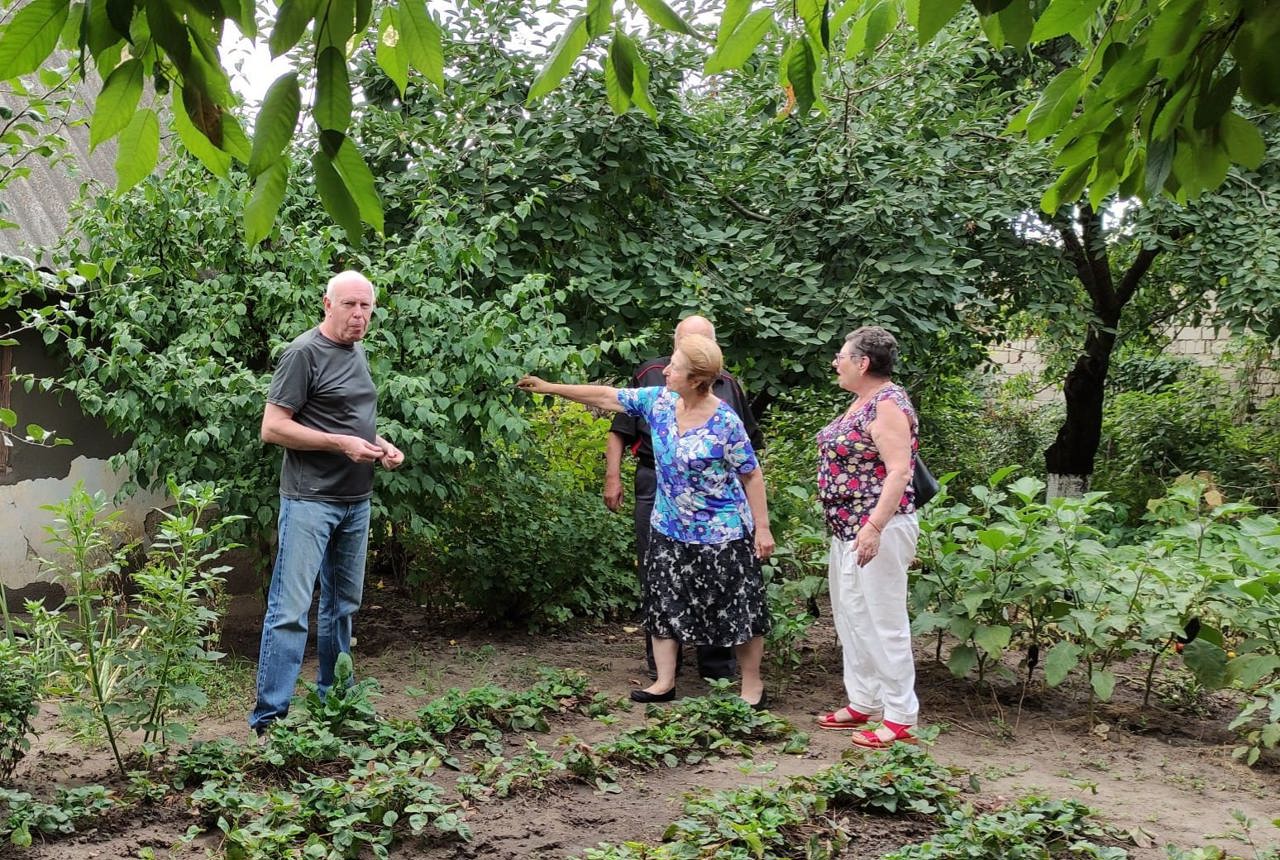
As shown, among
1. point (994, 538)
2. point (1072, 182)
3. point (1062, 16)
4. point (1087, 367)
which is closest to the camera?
point (1062, 16)

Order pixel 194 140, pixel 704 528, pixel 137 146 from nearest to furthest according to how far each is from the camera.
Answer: pixel 137 146 → pixel 194 140 → pixel 704 528

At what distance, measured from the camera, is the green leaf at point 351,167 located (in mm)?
1830

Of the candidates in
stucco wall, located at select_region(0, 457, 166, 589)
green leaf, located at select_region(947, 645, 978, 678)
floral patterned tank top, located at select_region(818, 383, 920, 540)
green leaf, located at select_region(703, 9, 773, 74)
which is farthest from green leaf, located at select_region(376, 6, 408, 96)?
stucco wall, located at select_region(0, 457, 166, 589)

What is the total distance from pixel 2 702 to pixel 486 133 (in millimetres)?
4370

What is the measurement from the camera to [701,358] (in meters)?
5.46

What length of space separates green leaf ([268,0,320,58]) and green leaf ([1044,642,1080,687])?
15.1 feet

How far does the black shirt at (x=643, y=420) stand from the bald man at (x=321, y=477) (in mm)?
1490

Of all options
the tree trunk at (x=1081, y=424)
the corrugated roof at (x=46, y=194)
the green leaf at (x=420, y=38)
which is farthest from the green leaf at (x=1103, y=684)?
the tree trunk at (x=1081, y=424)

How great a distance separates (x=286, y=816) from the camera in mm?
3945

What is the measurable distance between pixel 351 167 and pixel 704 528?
4.01 metres

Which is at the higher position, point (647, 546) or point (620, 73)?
point (620, 73)

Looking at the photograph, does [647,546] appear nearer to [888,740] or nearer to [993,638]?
[888,740]

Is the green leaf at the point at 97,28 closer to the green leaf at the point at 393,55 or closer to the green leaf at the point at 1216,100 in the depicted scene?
the green leaf at the point at 393,55

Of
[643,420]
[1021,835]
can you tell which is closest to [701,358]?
[643,420]
